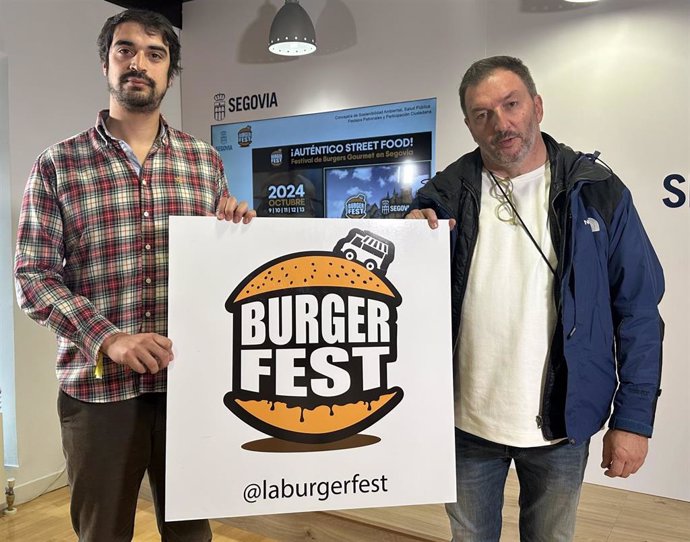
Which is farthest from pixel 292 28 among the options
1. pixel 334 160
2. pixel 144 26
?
pixel 144 26

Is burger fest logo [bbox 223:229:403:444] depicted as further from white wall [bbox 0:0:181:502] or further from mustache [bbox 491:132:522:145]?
white wall [bbox 0:0:181:502]

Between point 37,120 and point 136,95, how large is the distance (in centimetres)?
238

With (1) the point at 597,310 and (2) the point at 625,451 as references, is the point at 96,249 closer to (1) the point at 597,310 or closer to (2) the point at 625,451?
(1) the point at 597,310

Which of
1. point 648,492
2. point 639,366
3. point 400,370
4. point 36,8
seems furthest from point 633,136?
point 36,8

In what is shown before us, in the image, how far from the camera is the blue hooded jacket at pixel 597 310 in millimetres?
1437

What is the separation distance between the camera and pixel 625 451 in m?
1.47

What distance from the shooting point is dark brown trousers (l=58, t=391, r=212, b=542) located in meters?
1.50

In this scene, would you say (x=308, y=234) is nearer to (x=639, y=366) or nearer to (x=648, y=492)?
(x=639, y=366)

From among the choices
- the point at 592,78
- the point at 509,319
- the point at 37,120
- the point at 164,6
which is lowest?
the point at 509,319

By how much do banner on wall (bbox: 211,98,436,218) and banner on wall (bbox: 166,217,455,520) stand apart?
7.84ft

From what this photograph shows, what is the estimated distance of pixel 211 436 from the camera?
1.44m

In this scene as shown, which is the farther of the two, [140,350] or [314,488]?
[314,488]

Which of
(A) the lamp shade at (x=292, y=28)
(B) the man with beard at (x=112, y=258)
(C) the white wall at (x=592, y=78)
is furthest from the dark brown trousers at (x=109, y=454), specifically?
(A) the lamp shade at (x=292, y=28)

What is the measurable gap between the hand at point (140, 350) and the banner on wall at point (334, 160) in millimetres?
2684
